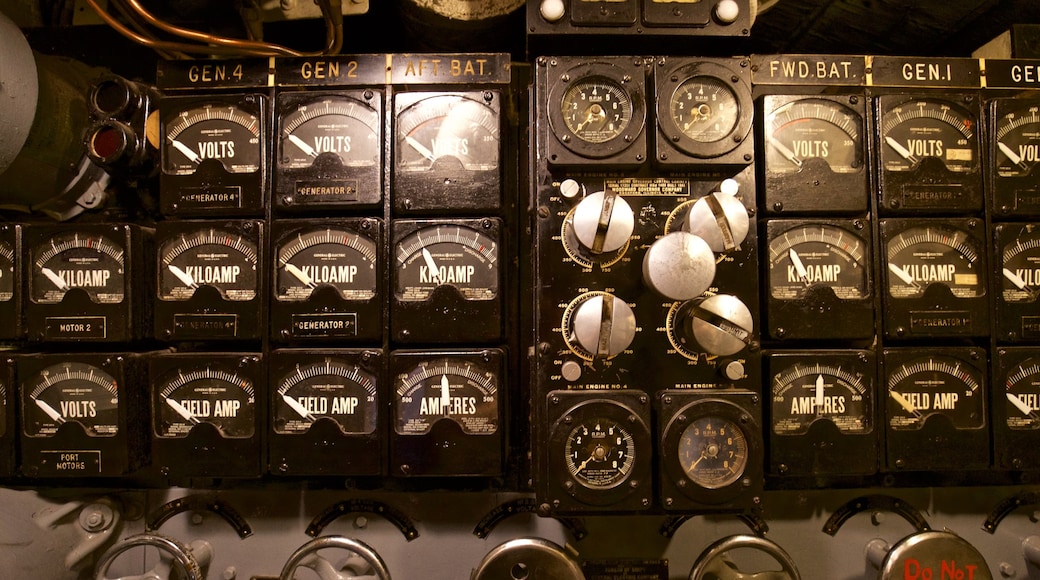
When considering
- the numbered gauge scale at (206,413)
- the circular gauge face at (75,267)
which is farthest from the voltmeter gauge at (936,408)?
the circular gauge face at (75,267)

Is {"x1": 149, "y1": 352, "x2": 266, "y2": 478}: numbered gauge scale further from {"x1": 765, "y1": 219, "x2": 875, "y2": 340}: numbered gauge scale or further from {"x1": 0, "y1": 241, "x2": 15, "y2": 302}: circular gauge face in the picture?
{"x1": 765, "y1": 219, "x2": 875, "y2": 340}: numbered gauge scale

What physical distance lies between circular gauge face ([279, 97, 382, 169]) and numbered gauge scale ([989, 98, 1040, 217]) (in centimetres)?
203

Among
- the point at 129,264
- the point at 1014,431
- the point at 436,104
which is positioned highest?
the point at 436,104

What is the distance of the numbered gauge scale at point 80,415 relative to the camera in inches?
70.5

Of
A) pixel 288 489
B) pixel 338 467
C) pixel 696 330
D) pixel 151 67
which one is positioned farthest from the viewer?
pixel 151 67

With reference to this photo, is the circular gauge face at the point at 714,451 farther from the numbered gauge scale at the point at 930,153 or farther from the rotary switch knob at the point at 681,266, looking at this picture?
the numbered gauge scale at the point at 930,153

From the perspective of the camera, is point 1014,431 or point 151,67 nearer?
point 1014,431

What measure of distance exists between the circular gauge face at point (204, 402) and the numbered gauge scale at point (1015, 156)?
8.30 ft

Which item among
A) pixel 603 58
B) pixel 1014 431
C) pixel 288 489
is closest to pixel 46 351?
pixel 288 489

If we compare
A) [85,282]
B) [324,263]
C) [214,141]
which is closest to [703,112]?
[324,263]

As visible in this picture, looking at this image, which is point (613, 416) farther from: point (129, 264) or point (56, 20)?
point (56, 20)

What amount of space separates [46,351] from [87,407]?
0.84 ft

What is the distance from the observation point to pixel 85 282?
6.01 ft

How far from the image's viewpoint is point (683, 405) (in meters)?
1.61
